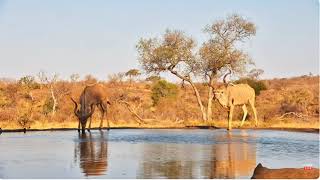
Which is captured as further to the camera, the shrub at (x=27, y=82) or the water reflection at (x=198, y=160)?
the shrub at (x=27, y=82)

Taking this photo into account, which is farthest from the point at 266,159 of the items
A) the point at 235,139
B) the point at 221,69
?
the point at 221,69

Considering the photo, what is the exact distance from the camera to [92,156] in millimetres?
13547

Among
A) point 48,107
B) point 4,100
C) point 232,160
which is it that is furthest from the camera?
point 4,100

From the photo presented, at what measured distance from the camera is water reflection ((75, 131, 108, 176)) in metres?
11.1

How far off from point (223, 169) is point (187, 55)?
19933 millimetres

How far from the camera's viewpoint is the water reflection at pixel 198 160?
34.9 feet

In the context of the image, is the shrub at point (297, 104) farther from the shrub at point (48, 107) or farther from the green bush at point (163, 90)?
the shrub at point (48, 107)

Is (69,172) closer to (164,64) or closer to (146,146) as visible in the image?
(146,146)

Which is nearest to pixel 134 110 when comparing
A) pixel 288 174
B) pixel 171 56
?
pixel 171 56

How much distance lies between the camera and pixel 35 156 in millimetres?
13484

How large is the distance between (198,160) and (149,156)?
1285mm

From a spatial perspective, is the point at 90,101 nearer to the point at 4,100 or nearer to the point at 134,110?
the point at 134,110

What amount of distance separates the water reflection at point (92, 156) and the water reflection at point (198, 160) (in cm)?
79

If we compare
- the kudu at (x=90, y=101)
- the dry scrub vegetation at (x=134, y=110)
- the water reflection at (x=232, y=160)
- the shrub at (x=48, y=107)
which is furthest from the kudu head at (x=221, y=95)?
the shrub at (x=48, y=107)
